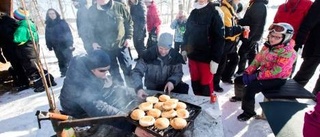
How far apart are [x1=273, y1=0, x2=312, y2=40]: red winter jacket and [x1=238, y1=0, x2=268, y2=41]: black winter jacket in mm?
351

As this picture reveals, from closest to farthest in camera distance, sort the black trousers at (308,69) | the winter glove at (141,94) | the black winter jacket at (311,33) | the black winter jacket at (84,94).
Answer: the black winter jacket at (84,94) → the winter glove at (141,94) → the black winter jacket at (311,33) → the black trousers at (308,69)

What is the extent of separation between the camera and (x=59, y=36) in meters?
5.33

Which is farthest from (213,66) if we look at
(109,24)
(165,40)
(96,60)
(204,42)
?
(109,24)

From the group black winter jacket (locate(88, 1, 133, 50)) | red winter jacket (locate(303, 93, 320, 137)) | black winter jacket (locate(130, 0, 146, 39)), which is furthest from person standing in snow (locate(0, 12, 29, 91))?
red winter jacket (locate(303, 93, 320, 137))

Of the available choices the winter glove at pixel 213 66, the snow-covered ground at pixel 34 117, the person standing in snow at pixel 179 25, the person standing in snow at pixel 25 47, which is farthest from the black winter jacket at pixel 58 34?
the winter glove at pixel 213 66

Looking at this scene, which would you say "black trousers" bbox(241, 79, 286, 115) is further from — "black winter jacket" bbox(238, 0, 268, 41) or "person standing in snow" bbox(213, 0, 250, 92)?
"black winter jacket" bbox(238, 0, 268, 41)

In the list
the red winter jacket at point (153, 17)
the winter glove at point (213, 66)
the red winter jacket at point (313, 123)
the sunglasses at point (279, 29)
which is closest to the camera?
the red winter jacket at point (313, 123)

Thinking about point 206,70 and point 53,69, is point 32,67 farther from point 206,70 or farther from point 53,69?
point 206,70

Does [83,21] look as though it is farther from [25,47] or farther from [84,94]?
[84,94]

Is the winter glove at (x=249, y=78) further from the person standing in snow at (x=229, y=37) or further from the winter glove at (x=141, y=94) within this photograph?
the winter glove at (x=141, y=94)

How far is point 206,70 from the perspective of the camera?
3725mm

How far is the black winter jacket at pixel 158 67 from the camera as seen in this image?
10.8ft

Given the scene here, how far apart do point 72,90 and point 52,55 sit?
5926 mm

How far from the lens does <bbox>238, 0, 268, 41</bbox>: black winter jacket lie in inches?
175
